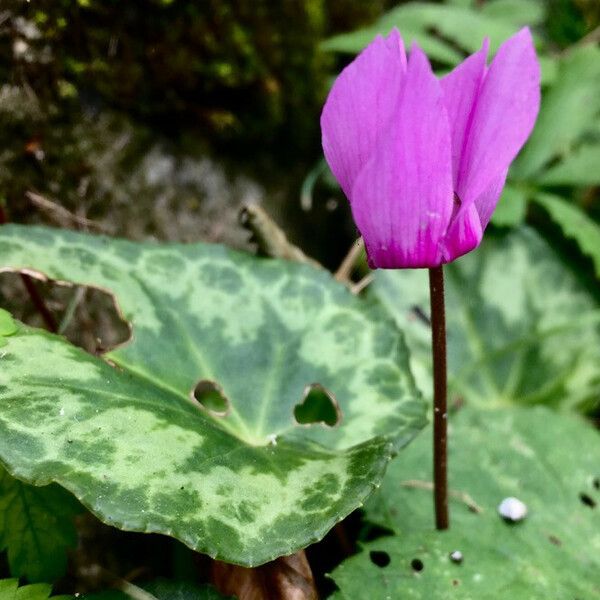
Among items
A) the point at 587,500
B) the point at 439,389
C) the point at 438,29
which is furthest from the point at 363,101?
the point at 438,29

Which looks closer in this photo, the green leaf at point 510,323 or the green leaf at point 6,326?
the green leaf at point 6,326

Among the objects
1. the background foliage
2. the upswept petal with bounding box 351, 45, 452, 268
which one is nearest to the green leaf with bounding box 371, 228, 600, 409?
the background foliage

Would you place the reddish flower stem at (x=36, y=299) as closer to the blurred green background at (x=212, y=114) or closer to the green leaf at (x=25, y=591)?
the blurred green background at (x=212, y=114)

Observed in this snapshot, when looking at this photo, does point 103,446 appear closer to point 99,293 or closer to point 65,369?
point 65,369

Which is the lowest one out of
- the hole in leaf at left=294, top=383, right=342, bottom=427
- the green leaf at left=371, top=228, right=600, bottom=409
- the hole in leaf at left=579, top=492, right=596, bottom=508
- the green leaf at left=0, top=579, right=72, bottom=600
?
the green leaf at left=371, top=228, right=600, bottom=409

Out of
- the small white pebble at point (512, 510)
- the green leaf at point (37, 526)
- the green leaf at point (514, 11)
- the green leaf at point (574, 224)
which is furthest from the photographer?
the green leaf at point (514, 11)

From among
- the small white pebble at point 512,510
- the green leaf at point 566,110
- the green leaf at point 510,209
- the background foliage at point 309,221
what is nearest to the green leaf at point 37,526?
the background foliage at point 309,221

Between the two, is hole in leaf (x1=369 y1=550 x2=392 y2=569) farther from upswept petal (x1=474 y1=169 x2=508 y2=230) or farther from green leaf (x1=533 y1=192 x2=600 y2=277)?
green leaf (x1=533 y1=192 x2=600 y2=277)
